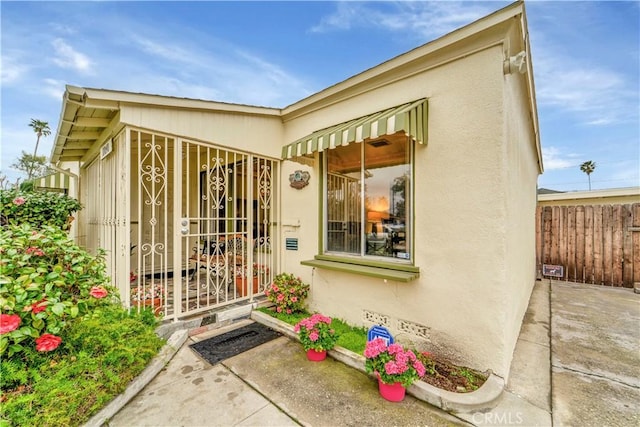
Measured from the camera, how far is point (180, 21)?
272 inches

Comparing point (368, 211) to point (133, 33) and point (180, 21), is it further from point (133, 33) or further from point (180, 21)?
point (133, 33)

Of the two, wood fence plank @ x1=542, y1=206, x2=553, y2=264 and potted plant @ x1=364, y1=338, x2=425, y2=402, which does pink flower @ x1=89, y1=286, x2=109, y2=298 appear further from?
wood fence plank @ x1=542, y1=206, x2=553, y2=264

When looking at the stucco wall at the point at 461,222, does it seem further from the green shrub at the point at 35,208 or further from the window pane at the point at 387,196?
the green shrub at the point at 35,208

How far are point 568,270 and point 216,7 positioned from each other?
13.9m

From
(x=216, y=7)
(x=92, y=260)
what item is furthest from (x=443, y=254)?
(x=216, y=7)

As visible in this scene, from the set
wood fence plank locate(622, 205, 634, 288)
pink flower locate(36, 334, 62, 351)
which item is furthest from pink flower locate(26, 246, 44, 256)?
wood fence plank locate(622, 205, 634, 288)

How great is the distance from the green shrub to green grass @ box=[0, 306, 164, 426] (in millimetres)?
4456

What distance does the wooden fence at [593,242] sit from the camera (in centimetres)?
759

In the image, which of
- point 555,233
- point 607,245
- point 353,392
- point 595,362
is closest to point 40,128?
point 353,392

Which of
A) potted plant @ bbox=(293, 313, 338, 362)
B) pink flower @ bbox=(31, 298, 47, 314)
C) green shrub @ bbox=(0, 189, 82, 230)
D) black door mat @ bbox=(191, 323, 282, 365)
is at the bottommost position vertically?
black door mat @ bbox=(191, 323, 282, 365)

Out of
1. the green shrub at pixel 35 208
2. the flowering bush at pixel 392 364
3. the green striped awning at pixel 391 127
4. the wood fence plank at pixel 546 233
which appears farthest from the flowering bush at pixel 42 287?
the wood fence plank at pixel 546 233

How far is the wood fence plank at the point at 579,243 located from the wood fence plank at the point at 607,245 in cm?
46

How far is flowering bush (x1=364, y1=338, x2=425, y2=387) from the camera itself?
9.11 feet

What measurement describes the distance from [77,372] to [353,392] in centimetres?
301
